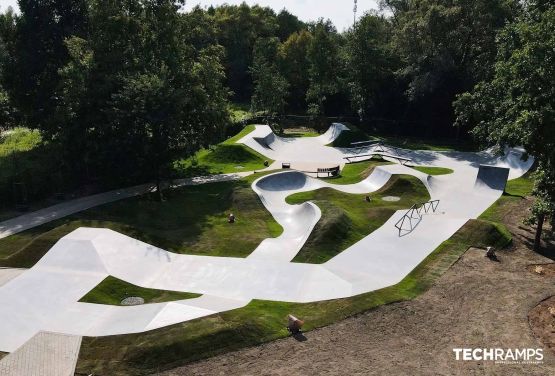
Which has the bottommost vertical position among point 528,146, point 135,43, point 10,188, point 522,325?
point 522,325

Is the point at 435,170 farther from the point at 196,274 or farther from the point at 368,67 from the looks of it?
the point at 196,274

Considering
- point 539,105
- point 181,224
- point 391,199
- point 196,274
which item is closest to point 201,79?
point 181,224

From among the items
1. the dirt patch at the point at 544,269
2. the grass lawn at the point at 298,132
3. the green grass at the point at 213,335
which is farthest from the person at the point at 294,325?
the grass lawn at the point at 298,132

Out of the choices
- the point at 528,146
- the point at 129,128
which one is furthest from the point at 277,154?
the point at 528,146

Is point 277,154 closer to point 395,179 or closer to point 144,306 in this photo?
point 395,179

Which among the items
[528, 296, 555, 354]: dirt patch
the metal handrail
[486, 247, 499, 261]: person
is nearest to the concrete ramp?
the metal handrail

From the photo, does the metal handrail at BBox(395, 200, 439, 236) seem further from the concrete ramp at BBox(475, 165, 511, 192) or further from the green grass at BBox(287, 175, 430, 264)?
the concrete ramp at BBox(475, 165, 511, 192)
